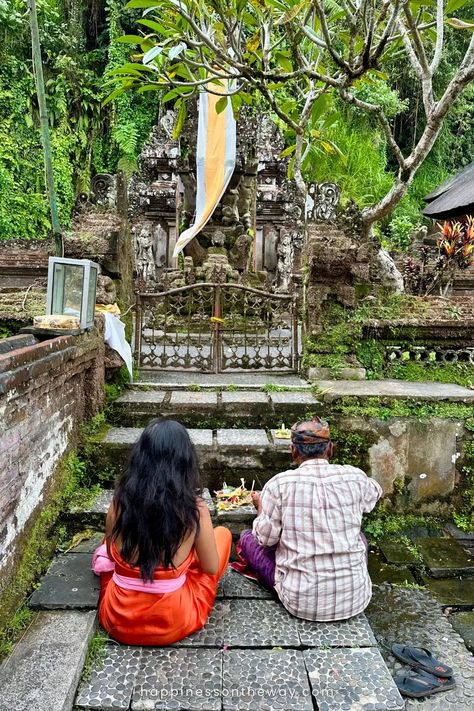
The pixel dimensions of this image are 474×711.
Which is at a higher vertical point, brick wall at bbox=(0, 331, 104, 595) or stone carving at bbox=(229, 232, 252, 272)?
stone carving at bbox=(229, 232, 252, 272)

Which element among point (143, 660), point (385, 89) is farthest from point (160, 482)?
point (385, 89)

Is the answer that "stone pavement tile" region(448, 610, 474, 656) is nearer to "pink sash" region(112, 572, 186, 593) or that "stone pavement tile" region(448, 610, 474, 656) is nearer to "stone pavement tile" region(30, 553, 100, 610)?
"pink sash" region(112, 572, 186, 593)

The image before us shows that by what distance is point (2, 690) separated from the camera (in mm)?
2209

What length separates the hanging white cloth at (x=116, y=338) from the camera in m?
5.27

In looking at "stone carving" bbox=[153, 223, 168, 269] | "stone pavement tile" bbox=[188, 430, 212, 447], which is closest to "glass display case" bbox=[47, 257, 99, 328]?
"stone pavement tile" bbox=[188, 430, 212, 447]

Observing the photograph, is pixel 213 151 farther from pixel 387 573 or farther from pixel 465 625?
pixel 465 625

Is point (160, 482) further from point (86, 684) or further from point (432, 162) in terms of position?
point (432, 162)

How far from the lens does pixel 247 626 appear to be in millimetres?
2848

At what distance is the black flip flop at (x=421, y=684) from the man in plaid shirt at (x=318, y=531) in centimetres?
38

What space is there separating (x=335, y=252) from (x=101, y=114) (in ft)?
55.2

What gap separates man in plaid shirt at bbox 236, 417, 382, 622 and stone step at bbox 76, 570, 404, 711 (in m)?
0.14

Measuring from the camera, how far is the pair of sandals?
260cm

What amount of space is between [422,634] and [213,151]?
10576mm

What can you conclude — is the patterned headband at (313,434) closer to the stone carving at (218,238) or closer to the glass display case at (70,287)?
the glass display case at (70,287)
